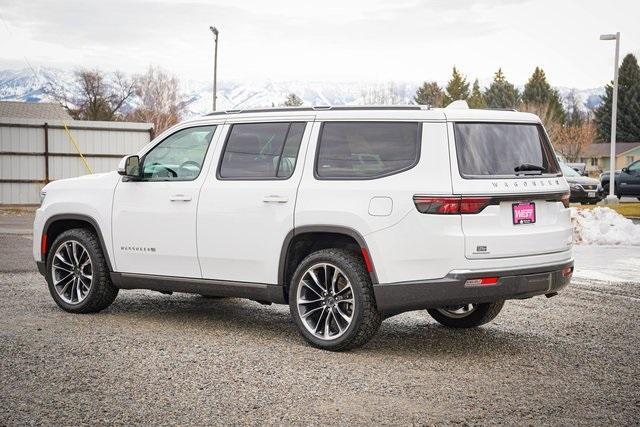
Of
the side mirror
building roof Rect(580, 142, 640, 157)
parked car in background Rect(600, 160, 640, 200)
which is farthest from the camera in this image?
building roof Rect(580, 142, 640, 157)

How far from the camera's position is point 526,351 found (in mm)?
6676

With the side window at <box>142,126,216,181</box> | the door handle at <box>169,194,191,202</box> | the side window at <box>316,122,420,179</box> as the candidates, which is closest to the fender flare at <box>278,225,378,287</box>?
the side window at <box>316,122,420,179</box>

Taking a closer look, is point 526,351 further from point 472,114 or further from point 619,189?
point 619,189

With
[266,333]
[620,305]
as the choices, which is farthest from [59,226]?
[620,305]

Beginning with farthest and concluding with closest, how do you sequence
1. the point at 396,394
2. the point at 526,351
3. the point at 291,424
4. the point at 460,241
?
1. the point at 526,351
2. the point at 460,241
3. the point at 396,394
4. the point at 291,424

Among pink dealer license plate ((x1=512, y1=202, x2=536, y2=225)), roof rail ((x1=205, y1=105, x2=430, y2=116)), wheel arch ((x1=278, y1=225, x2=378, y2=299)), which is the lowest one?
wheel arch ((x1=278, y1=225, x2=378, y2=299))

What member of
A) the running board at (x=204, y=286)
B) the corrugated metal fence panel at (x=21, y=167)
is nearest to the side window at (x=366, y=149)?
the running board at (x=204, y=286)

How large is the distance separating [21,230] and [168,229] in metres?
12.2

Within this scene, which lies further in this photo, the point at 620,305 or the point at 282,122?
the point at 620,305

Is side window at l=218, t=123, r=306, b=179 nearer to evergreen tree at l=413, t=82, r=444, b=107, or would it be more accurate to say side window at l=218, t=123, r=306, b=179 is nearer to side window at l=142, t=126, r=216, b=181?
side window at l=142, t=126, r=216, b=181

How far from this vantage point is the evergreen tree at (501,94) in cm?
10894

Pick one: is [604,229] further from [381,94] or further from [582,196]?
[381,94]

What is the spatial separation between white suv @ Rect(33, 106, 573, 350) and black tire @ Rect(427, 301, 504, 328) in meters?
0.01

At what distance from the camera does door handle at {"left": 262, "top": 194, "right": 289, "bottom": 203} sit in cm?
677
